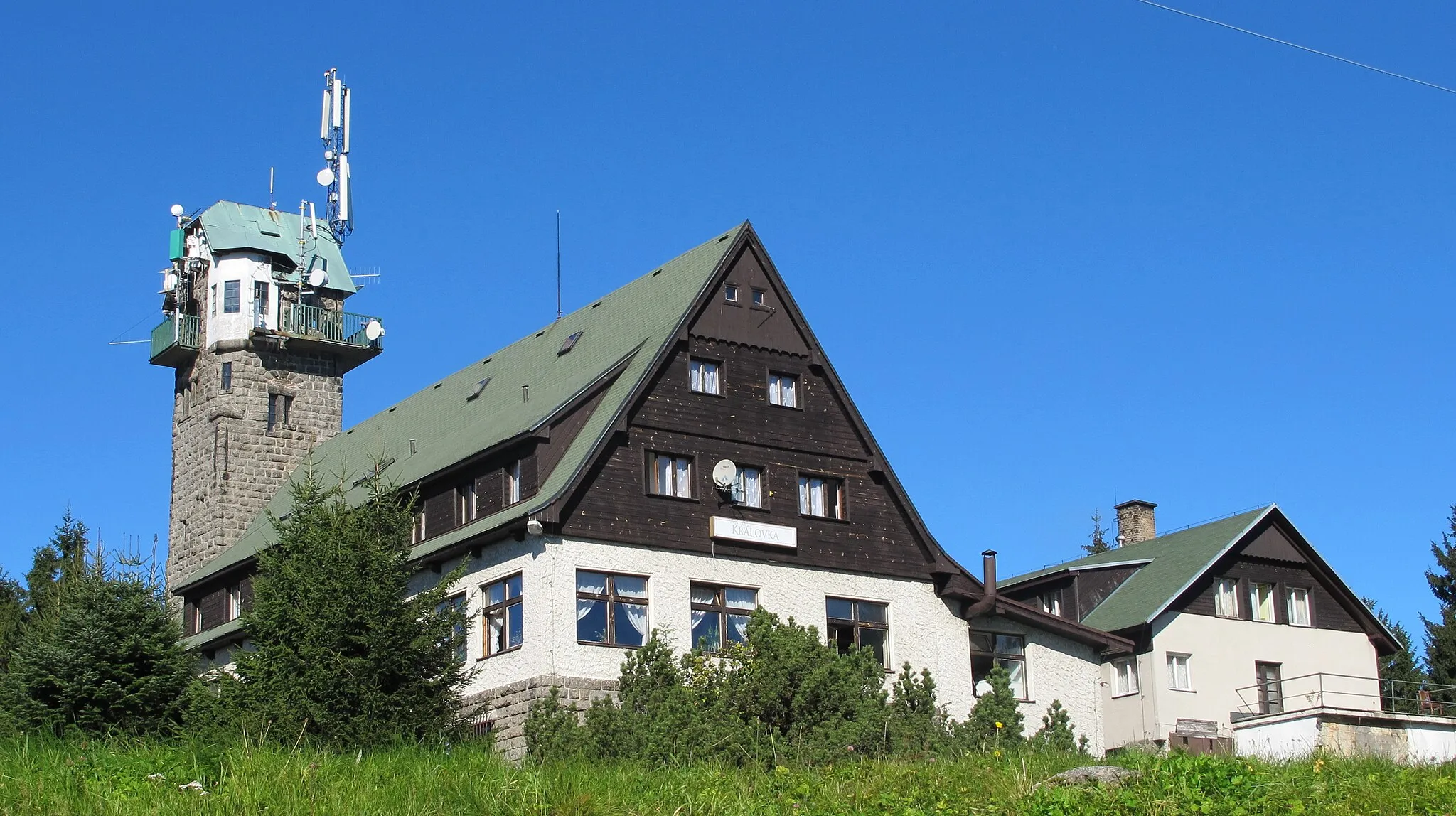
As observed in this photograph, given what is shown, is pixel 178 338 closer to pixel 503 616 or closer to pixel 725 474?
pixel 503 616

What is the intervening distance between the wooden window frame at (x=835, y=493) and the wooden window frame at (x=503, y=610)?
6371mm

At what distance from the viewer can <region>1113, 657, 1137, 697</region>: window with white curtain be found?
42.1m

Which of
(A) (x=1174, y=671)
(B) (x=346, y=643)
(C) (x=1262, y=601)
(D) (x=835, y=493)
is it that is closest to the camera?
(B) (x=346, y=643)

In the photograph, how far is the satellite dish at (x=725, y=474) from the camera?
116 ft

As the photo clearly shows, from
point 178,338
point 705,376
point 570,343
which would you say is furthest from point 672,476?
point 178,338

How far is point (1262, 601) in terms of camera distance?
44625 mm

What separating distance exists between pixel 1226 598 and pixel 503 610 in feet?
63.3

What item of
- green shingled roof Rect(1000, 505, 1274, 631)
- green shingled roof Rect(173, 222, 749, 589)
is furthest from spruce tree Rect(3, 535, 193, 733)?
green shingled roof Rect(1000, 505, 1274, 631)

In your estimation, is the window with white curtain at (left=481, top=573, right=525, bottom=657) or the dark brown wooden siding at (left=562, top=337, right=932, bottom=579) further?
the dark brown wooden siding at (left=562, top=337, right=932, bottom=579)

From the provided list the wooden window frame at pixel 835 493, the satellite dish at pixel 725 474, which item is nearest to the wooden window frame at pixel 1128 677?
the wooden window frame at pixel 835 493

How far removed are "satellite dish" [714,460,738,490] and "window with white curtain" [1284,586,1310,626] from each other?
16890 millimetres

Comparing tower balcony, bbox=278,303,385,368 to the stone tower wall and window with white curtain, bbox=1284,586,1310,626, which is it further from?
window with white curtain, bbox=1284,586,1310,626

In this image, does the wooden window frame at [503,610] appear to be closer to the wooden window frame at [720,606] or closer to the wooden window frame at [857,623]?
the wooden window frame at [720,606]

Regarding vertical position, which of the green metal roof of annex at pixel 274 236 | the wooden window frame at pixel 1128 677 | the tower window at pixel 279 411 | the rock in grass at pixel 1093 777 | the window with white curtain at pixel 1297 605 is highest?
the green metal roof of annex at pixel 274 236
